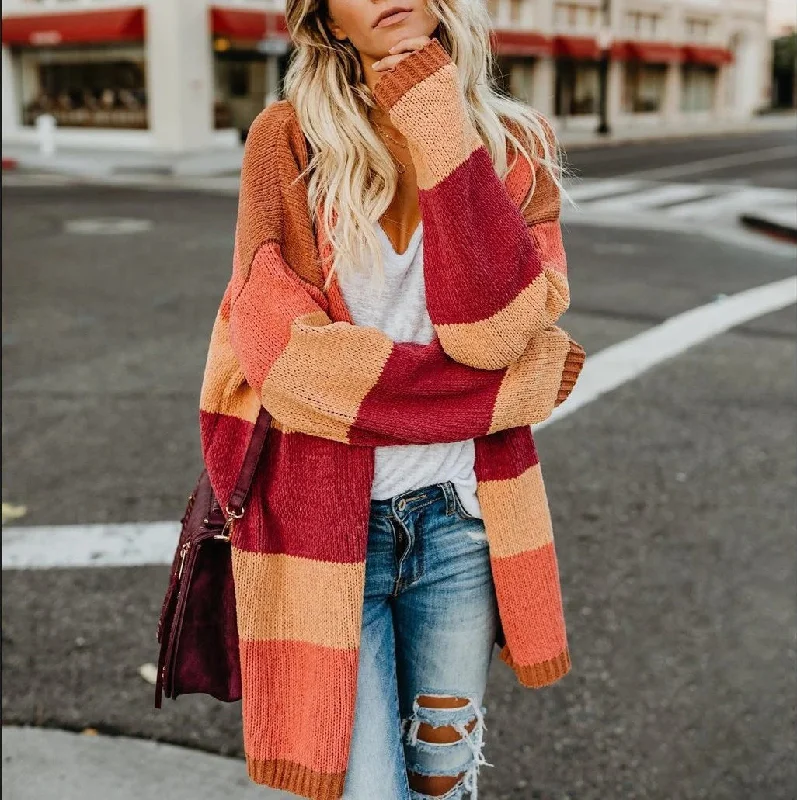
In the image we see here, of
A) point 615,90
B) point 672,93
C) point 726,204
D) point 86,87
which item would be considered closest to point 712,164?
point 726,204

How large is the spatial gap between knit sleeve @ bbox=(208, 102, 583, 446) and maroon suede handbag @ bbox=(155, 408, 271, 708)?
27 centimetres

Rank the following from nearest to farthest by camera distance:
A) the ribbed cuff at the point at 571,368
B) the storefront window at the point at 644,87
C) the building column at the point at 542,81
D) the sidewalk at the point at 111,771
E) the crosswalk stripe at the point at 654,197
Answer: the ribbed cuff at the point at 571,368 < the sidewalk at the point at 111,771 < the crosswalk stripe at the point at 654,197 < the building column at the point at 542,81 < the storefront window at the point at 644,87

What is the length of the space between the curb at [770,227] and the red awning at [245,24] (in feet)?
53.8

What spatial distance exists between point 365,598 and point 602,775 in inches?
55.0

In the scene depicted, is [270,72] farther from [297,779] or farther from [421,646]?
[297,779]

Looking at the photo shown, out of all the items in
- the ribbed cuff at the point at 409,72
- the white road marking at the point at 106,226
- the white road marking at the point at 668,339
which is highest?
the ribbed cuff at the point at 409,72

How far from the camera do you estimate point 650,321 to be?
26.9ft

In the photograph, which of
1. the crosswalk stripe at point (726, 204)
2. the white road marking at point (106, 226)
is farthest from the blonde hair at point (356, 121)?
the crosswalk stripe at point (726, 204)

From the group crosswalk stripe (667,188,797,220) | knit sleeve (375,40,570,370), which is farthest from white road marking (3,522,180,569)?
crosswalk stripe (667,188,797,220)

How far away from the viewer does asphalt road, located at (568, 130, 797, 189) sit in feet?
69.7

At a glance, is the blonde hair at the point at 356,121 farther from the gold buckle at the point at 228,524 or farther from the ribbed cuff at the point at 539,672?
the ribbed cuff at the point at 539,672

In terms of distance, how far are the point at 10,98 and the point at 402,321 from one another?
32.4 m

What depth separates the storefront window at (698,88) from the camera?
50.2 metres

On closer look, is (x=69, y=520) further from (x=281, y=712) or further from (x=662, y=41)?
(x=662, y=41)
